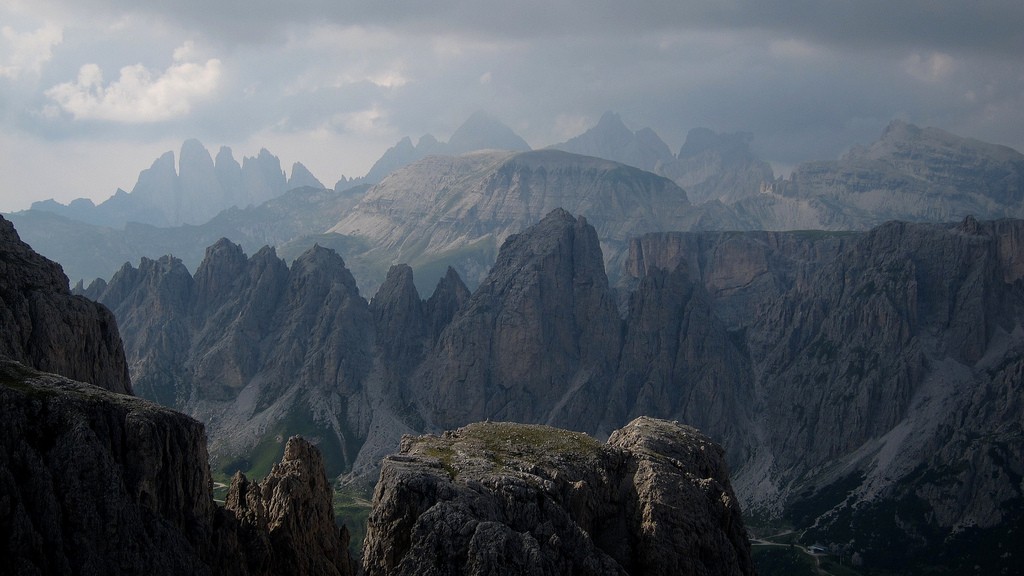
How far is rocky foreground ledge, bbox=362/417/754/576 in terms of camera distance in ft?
240

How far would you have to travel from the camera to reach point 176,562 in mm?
68375

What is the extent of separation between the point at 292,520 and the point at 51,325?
37569 millimetres

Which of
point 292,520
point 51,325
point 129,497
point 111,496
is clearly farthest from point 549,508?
point 51,325

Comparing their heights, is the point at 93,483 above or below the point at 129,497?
above

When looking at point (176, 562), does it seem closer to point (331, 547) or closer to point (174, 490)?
point (174, 490)

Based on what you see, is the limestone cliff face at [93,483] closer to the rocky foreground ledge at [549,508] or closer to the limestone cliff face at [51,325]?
the rocky foreground ledge at [549,508]

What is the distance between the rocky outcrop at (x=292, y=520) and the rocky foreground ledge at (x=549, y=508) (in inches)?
276

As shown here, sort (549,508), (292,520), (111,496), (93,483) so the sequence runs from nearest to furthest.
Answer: (93,483) → (111,496) → (549,508) → (292,520)

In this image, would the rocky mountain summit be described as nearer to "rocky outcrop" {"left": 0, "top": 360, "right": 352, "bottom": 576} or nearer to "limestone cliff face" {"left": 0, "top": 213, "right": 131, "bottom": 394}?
"rocky outcrop" {"left": 0, "top": 360, "right": 352, "bottom": 576}

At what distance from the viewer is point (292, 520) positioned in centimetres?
8562

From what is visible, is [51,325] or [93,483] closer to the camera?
[93,483]

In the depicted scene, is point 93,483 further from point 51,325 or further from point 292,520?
point 51,325

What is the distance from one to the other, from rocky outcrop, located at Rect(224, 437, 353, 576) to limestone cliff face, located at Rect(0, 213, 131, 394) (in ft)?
79.4

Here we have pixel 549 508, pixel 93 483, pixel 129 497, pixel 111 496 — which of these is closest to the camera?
pixel 93 483
